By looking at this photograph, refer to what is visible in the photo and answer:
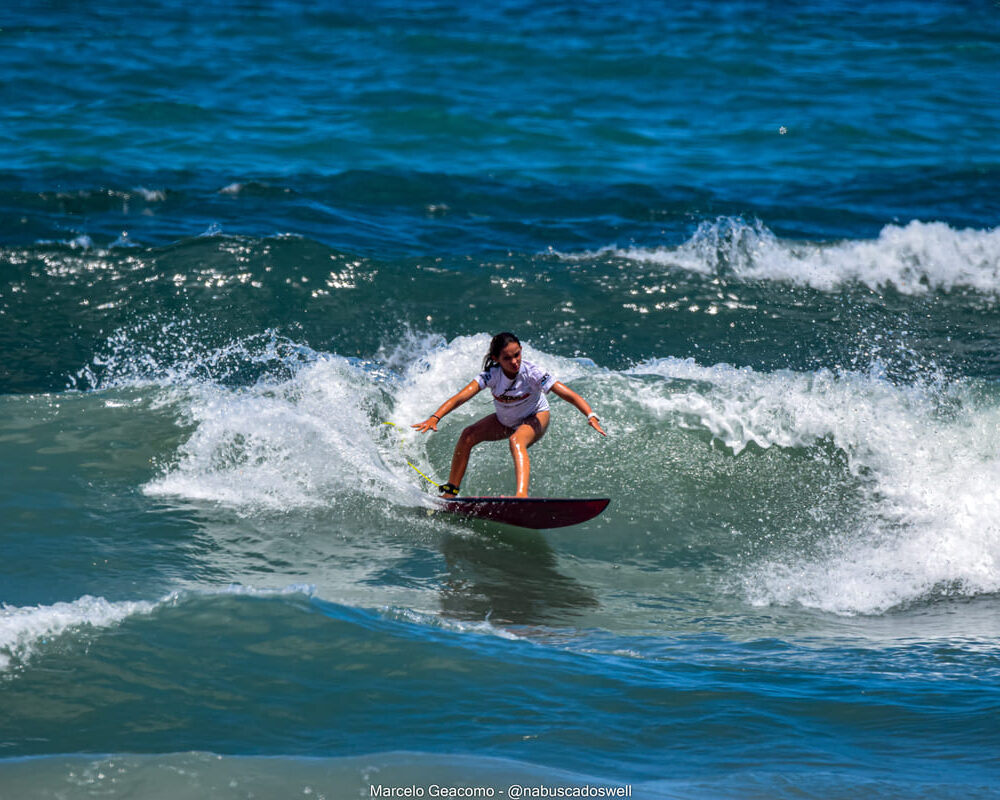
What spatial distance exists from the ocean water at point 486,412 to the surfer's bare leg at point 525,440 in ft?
1.51

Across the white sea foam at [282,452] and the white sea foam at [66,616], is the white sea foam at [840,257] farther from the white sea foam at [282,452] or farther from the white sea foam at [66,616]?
the white sea foam at [66,616]

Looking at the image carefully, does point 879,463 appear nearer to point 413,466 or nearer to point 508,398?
point 508,398

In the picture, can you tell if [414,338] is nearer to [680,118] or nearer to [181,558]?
[181,558]

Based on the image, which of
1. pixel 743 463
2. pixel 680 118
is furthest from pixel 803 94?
pixel 743 463

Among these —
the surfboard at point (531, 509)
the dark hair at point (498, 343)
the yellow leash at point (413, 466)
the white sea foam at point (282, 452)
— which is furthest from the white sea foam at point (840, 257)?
the surfboard at point (531, 509)

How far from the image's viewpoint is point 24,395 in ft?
33.3

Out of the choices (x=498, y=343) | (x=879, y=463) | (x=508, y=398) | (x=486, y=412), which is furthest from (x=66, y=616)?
(x=879, y=463)

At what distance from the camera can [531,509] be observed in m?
7.66

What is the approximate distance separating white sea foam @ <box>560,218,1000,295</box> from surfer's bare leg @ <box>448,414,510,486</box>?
6.48m

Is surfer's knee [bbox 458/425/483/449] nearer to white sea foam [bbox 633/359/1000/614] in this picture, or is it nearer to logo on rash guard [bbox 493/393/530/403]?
logo on rash guard [bbox 493/393/530/403]

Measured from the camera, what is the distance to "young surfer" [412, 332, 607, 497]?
7824 mm

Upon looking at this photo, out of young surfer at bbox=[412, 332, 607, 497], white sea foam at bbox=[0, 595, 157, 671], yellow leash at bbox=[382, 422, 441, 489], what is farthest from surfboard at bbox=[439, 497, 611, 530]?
white sea foam at bbox=[0, 595, 157, 671]

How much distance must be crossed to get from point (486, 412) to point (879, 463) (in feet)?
11.3

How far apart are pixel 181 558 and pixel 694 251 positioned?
9267 mm
